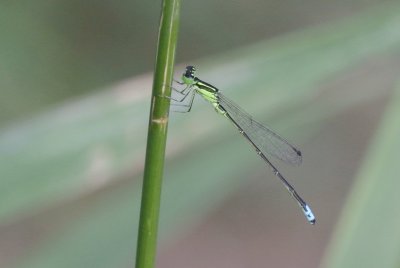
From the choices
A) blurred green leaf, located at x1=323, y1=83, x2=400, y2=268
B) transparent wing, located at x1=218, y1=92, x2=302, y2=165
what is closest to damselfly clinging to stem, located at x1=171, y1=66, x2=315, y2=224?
transparent wing, located at x1=218, y1=92, x2=302, y2=165

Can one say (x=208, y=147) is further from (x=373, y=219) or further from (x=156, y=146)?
(x=156, y=146)

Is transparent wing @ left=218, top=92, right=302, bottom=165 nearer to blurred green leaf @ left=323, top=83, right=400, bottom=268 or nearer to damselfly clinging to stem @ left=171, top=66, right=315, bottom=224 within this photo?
damselfly clinging to stem @ left=171, top=66, right=315, bottom=224

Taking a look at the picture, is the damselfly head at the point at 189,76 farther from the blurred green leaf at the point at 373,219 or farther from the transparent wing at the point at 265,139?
the blurred green leaf at the point at 373,219

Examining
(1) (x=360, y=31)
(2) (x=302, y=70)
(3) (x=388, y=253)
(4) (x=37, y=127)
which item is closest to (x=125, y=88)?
(4) (x=37, y=127)

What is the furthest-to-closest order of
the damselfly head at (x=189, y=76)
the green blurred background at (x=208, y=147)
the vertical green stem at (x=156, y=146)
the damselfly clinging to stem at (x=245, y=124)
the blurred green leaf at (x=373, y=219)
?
1. the damselfly head at (x=189, y=76)
2. the damselfly clinging to stem at (x=245, y=124)
3. the green blurred background at (x=208, y=147)
4. the blurred green leaf at (x=373, y=219)
5. the vertical green stem at (x=156, y=146)

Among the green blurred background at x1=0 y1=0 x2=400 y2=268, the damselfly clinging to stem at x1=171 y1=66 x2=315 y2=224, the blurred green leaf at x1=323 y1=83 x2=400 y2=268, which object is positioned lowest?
the blurred green leaf at x1=323 y1=83 x2=400 y2=268

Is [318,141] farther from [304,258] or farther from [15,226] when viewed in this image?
[15,226]

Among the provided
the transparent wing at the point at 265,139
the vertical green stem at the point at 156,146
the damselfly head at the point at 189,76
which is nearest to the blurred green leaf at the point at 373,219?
the vertical green stem at the point at 156,146
